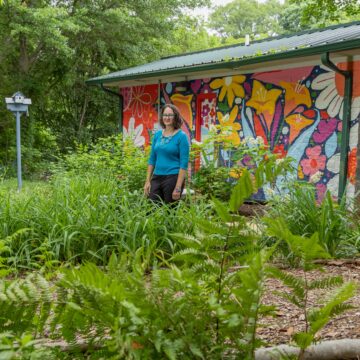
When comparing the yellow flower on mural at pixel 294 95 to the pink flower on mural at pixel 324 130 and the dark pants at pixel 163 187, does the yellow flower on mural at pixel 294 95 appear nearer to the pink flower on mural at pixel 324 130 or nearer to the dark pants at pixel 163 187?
the pink flower on mural at pixel 324 130

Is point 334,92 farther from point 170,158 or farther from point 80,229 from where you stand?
point 80,229

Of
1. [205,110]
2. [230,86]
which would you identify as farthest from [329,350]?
[205,110]

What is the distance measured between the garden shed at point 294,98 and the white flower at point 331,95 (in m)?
0.02

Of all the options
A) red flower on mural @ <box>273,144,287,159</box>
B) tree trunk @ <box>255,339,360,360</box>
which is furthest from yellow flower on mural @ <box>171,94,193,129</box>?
tree trunk @ <box>255,339,360,360</box>

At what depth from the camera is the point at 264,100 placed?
1037cm

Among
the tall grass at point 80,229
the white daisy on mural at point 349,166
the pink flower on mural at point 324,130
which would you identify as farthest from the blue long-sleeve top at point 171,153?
the pink flower on mural at point 324,130

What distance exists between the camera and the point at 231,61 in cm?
974

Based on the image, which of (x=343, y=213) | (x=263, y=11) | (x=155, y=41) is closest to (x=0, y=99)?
(x=155, y=41)

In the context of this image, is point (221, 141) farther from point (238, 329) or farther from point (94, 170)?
point (238, 329)

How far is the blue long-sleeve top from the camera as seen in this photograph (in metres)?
5.82

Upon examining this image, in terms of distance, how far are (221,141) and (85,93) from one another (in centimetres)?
1169

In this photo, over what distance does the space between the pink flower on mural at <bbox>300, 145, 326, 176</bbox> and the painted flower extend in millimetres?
736

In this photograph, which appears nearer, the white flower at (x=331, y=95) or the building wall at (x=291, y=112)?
the white flower at (x=331, y=95)

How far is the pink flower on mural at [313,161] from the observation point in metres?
9.16
